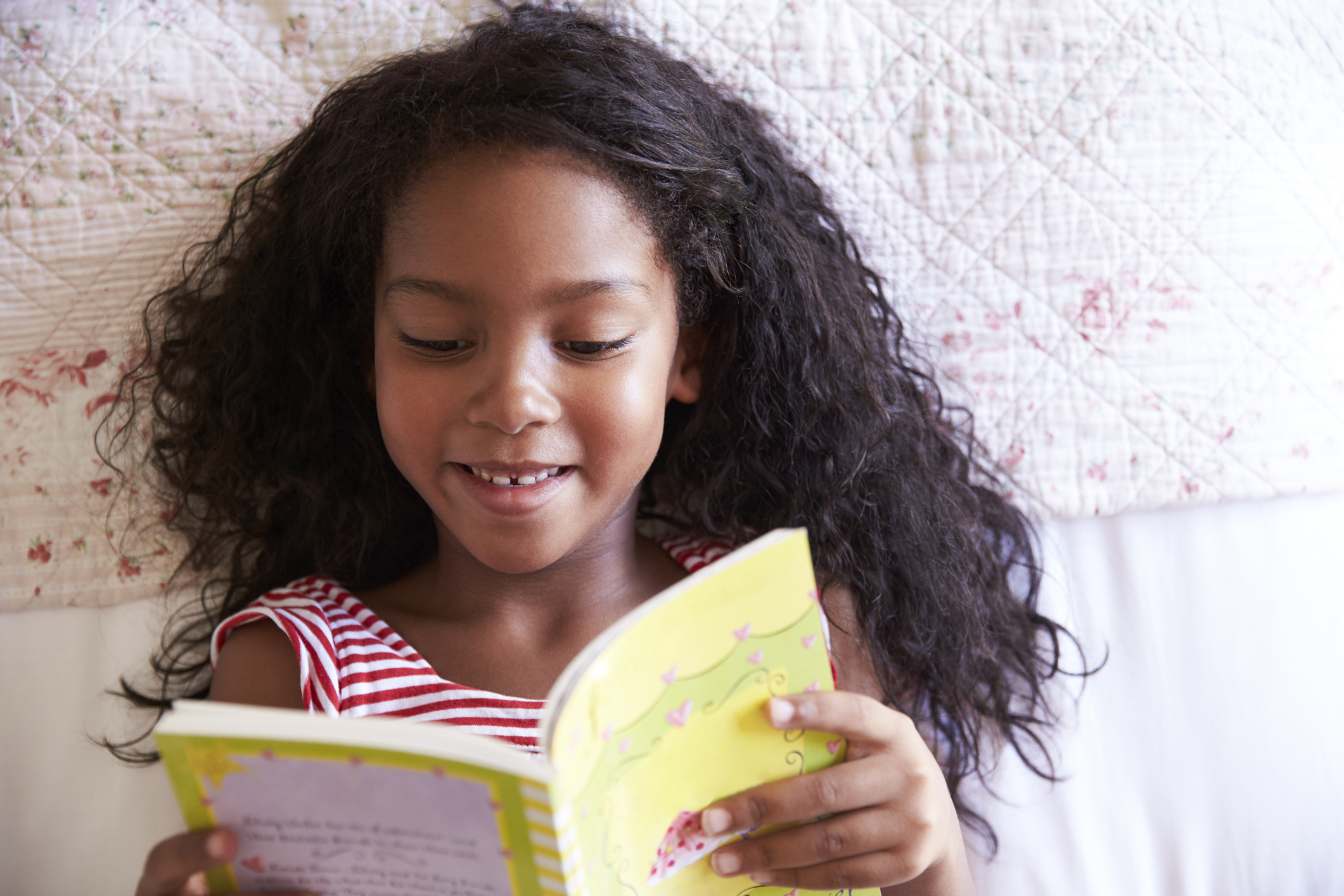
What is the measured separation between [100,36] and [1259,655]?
4.10 feet

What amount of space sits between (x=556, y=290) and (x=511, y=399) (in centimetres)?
8

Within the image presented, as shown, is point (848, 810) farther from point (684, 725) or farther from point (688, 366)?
point (688, 366)

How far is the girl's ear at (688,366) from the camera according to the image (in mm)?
881

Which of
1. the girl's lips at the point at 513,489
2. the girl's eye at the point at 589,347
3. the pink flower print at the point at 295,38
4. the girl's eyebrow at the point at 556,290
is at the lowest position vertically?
the girl's lips at the point at 513,489

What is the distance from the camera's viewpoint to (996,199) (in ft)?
3.25

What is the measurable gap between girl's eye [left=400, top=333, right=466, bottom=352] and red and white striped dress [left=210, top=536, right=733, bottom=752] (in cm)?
25

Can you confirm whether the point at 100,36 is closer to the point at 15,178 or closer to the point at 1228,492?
the point at 15,178

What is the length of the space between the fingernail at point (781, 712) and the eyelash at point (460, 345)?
0.28m

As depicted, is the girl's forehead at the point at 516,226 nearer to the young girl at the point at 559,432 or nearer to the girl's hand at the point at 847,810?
the young girl at the point at 559,432

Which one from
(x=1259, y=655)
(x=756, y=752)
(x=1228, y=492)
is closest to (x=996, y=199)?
(x=1228, y=492)

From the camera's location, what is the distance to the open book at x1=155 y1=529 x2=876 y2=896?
501 mm

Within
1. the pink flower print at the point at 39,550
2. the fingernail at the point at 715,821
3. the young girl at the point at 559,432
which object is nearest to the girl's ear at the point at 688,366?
the young girl at the point at 559,432

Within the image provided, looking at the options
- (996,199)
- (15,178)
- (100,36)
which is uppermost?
(100,36)

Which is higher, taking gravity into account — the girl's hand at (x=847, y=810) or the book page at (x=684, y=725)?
the book page at (x=684, y=725)
